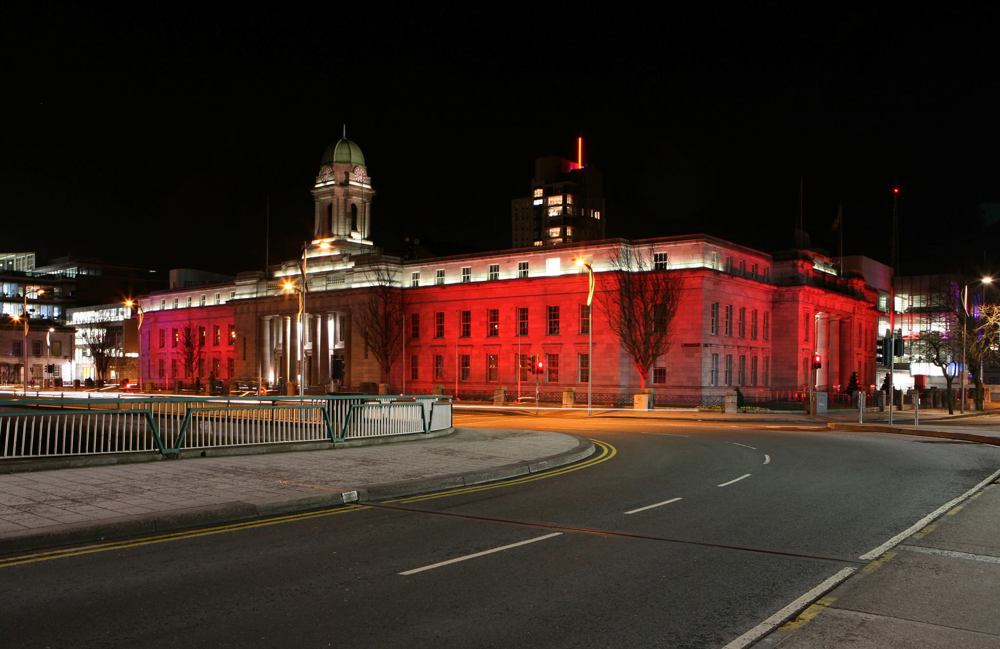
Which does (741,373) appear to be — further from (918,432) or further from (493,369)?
(918,432)

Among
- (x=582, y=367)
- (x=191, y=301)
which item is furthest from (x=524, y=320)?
(x=191, y=301)

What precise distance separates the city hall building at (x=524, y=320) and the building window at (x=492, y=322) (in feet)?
0.45

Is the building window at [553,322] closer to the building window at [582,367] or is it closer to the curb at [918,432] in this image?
the building window at [582,367]

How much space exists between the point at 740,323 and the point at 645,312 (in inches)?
440

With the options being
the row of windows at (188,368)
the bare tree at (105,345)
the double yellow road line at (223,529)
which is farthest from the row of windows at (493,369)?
the bare tree at (105,345)

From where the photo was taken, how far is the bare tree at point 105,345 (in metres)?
105

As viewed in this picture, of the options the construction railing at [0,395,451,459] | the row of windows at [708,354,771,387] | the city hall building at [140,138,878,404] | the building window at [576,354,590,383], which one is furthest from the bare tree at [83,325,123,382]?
the construction railing at [0,395,451,459]

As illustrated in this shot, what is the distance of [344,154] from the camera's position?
88.3m

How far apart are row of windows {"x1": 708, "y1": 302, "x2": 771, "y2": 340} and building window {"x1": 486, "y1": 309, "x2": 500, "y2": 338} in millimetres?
18493

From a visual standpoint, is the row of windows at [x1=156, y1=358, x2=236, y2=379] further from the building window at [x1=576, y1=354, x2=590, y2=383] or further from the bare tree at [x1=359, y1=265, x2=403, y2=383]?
the building window at [x1=576, y1=354, x2=590, y2=383]

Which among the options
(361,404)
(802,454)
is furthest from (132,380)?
(802,454)

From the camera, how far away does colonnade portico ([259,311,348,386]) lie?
270ft

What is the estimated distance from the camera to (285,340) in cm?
9000

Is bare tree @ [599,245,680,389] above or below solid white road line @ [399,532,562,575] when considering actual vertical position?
above
